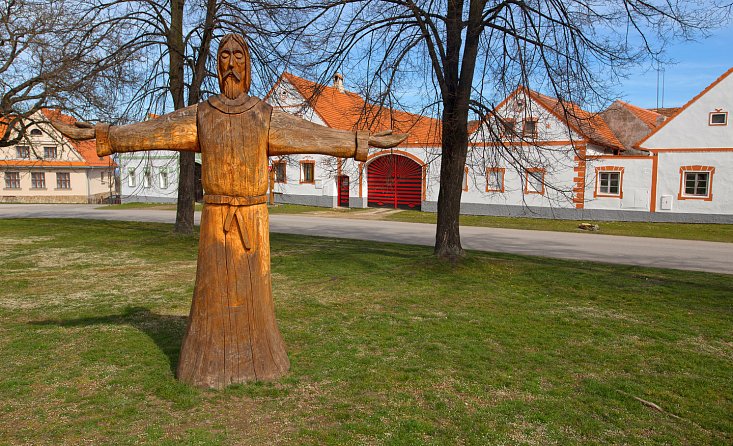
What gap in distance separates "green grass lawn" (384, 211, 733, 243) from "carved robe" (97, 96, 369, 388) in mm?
17179

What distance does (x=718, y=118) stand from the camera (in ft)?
70.4

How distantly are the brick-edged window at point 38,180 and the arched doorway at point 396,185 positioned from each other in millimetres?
26546

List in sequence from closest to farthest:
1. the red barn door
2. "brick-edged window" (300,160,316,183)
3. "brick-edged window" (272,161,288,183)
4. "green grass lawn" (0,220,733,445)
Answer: "green grass lawn" (0,220,733,445), "brick-edged window" (272,161,288,183), the red barn door, "brick-edged window" (300,160,316,183)

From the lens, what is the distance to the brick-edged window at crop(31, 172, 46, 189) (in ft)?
131

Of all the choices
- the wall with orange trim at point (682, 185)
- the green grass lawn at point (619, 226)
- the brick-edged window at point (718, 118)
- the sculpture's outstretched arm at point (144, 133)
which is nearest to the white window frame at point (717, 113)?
the brick-edged window at point (718, 118)

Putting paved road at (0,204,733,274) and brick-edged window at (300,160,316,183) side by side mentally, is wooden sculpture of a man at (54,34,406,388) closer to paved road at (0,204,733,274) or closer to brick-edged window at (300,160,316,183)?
paved road at (0,204,733,274)

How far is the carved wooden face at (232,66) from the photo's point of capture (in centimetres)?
431

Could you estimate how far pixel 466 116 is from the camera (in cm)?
971

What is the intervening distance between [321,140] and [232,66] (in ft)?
3.05

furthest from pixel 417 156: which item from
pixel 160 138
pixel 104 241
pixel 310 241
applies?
pixel 160 138

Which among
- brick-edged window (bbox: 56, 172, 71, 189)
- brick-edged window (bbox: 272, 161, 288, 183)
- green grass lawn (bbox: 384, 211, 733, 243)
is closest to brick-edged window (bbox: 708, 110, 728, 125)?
green grass lawn (bbox: 384, 211, 733, 243)

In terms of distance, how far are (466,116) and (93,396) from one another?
24.8 feet

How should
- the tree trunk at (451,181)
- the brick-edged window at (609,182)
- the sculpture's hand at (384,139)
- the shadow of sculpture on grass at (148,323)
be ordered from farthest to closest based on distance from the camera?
the brick-edged window at (609,182) → the tree trunk at (451,181) → the shadow of sculpture on grass at (148,323) → the sculpture's hand at (384,139)

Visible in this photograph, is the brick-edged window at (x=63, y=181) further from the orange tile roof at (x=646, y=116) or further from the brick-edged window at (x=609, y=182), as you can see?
the orange tile roof at (x=646, y=116)
